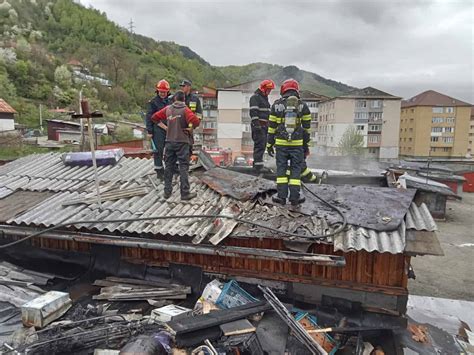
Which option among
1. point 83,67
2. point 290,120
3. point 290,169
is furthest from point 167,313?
point 83,67

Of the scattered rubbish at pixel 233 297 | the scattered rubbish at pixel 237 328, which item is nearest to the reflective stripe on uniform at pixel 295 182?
the scattered rubbish at pixel 233 297

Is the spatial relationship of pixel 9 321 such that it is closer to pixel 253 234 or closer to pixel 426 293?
pixel 253 234

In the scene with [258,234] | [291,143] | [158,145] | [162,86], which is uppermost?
[162,86]

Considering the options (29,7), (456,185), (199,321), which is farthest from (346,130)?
(29,7)

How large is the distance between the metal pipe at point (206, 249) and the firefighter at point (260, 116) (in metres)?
3.60

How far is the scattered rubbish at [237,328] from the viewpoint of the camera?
4047 mm

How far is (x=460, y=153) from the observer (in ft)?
210

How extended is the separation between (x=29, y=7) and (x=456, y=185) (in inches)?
4010

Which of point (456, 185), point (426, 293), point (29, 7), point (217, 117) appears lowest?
point (426, 293)

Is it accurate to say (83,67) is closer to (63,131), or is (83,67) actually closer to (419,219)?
(63,131)

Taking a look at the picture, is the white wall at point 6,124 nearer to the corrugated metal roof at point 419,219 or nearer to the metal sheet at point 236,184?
the metal sheet at point 236,184

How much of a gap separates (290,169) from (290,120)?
807mm

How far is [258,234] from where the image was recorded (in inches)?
182

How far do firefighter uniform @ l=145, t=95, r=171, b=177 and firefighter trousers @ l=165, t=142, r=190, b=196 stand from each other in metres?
1.14
